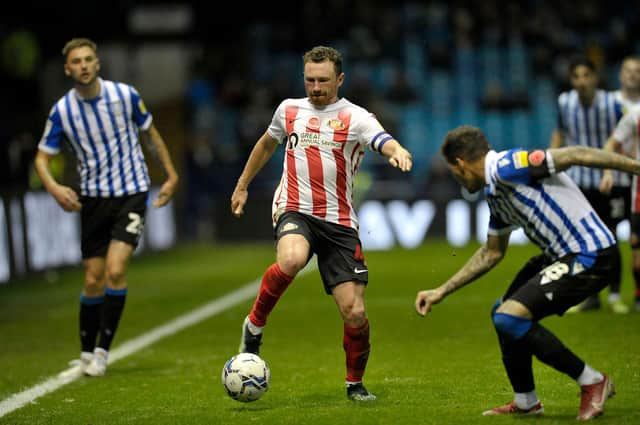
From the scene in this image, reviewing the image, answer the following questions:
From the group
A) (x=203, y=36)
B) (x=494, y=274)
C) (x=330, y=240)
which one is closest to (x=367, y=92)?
(x=203, y=36)

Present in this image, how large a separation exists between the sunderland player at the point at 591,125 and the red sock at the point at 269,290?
4081mm

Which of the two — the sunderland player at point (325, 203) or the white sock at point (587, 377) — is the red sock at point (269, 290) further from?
the white sock at point (587, 377)

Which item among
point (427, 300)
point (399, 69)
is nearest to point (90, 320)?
point (427, 300)

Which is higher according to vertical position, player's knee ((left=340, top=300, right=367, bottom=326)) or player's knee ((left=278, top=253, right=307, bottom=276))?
player's knee ((left=278, top=253, right=307, bottom=276))

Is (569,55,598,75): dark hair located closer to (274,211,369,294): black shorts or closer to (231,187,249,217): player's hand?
(274,211,369,294): black shorts

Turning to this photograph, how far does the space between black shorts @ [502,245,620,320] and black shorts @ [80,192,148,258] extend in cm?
321

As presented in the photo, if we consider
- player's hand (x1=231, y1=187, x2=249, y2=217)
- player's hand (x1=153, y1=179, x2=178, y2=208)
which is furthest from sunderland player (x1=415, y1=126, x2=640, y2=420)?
player's hand (x1=153, y1=179, x2=178, y2=208)

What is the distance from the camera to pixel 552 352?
5.49 metres

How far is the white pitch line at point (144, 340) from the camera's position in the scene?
23.0 ft

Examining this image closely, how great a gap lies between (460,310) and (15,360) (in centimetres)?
406

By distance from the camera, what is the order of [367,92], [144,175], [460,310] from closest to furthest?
[144,175], [460,310], [367,92]

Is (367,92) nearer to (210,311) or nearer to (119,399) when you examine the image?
(210,311)

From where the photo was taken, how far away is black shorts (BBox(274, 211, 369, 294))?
21.2 ft

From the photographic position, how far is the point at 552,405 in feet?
19.9
